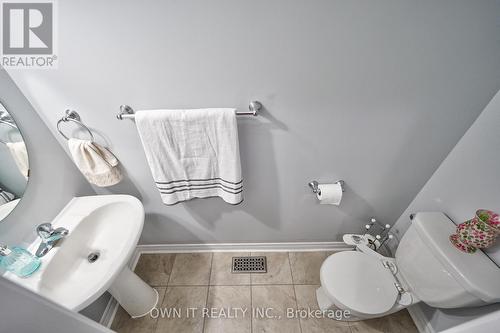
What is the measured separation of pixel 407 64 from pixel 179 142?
1.05m

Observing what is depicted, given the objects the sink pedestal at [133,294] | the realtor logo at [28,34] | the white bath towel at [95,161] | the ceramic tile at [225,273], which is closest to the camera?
the realtor logo at [28,34]

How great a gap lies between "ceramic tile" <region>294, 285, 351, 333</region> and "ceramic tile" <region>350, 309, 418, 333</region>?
8 centimetres

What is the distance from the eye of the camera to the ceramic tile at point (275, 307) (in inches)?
46.7

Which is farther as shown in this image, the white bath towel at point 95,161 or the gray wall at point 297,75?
the white bath towel at point 95,161

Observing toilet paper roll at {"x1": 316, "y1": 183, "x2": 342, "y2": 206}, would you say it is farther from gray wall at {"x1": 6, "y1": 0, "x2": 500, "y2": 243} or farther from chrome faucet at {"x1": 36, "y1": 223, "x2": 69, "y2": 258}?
chrome faucet at {"x1": 36, "y1": 223, "x2": 69, "y2": 258}

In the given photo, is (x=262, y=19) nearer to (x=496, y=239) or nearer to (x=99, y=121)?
(x=99, y=121)

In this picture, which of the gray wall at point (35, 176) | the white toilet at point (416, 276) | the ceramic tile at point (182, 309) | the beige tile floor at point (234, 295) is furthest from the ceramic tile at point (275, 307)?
the gray wall at point (35, 176)

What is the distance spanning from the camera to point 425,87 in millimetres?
844

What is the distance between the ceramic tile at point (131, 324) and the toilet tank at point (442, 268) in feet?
5.10

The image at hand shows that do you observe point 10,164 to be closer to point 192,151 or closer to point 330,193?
point 192,151

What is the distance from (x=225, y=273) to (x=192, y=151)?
102 centimetres

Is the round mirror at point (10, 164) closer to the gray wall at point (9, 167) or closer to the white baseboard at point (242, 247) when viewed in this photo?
the gray wall at point (9, 167)

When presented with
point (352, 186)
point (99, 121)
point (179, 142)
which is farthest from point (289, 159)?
point (99, 121)

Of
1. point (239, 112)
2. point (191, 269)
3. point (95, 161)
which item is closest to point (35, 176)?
point (95, 161)
